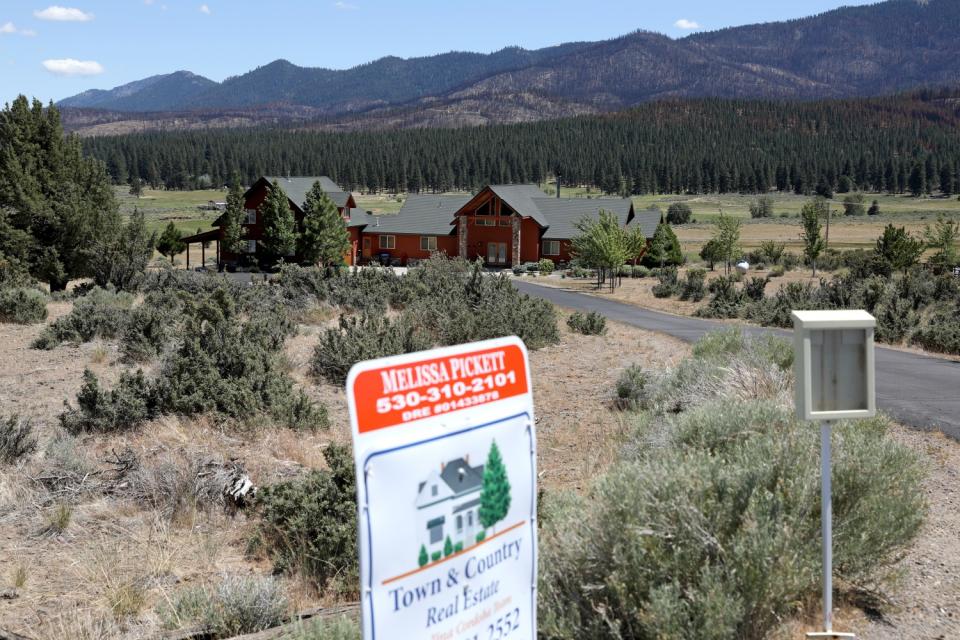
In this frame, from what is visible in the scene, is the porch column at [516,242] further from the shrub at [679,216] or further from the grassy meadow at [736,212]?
the shrub at [679,216]

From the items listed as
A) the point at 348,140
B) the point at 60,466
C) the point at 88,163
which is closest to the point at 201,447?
the point at 60,466

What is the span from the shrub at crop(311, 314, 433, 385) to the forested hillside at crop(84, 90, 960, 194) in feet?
436

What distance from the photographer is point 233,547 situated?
8.00 metres

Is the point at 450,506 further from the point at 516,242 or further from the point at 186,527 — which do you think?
the point at 516,242

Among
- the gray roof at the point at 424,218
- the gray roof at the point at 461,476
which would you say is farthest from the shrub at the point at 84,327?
the gray roof at the point at 424,218

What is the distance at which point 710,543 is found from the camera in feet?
16.2

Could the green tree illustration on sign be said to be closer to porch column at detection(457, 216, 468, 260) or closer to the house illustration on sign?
the house illustration on sign

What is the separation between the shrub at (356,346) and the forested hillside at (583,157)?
132942 mm

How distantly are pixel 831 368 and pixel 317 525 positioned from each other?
14.5 ft

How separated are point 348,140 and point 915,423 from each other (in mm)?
174606

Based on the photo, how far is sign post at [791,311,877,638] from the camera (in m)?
5.16

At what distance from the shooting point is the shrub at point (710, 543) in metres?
4.69

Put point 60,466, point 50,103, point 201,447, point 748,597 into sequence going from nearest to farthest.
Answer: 1. point 748,597
2. point 60,466
3. point 201,447
4. point 50,103

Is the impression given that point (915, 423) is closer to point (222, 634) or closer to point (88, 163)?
point (222, 634)
